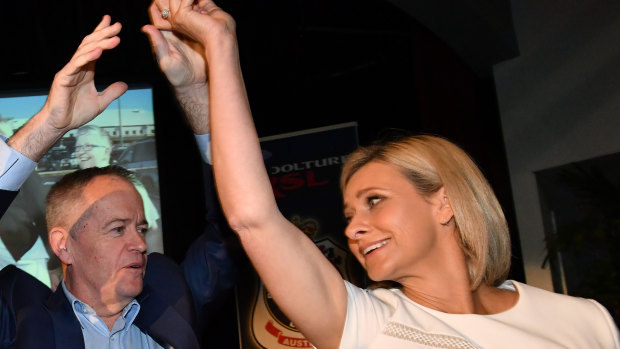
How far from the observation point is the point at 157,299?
2234 millimetres

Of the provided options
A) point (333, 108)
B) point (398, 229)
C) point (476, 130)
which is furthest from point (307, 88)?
point (398, 229)

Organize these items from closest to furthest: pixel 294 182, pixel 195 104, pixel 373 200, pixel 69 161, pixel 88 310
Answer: pixel 373 200, pixel 195 104, pixel 88 310, pixel 69 161, pixel 294 182

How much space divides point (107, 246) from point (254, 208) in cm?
105

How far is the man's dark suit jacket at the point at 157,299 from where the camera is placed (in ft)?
6.45

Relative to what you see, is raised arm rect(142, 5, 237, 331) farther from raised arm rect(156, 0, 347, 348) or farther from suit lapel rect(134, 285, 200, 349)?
raised arm rect(156, 0, 347, 348)

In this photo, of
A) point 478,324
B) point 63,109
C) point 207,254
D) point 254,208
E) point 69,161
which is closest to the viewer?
point 254,208

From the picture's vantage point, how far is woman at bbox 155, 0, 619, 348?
4.35 ft

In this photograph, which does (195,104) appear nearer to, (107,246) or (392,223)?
(107,246)

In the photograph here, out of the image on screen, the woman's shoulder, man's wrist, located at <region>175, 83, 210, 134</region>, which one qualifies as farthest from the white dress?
the image on screen

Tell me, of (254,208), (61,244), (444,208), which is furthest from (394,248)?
(61,244)

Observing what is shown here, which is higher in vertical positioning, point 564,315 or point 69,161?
point 69,161

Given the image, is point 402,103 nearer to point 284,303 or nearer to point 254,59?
point 254,59

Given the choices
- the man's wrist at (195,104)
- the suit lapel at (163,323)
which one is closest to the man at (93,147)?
the suit lapel at (163,323)

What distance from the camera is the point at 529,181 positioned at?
519cm
